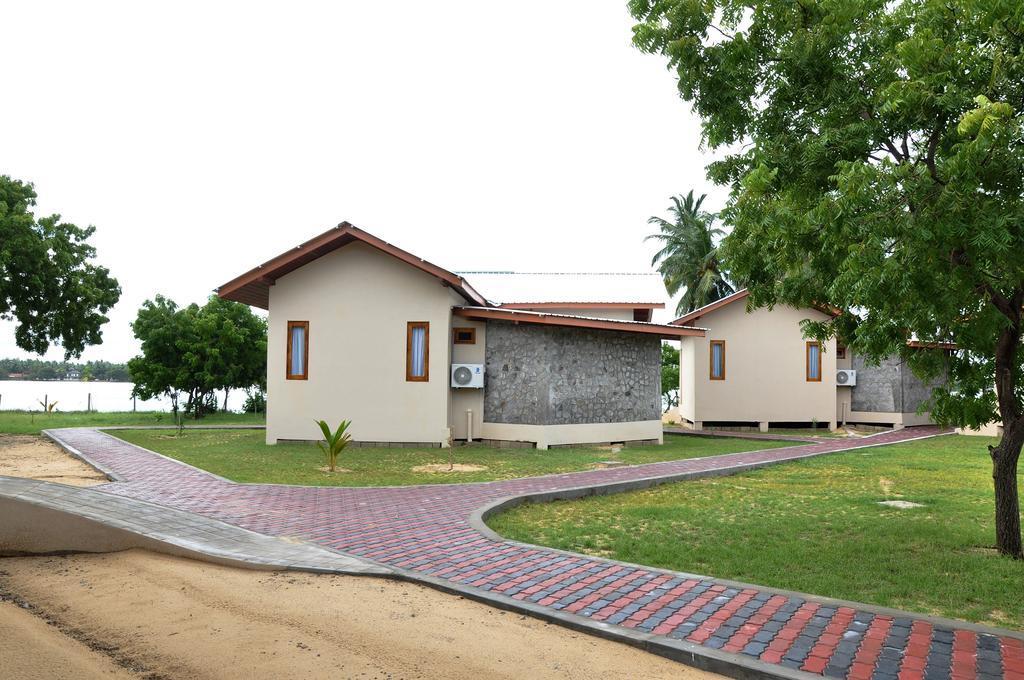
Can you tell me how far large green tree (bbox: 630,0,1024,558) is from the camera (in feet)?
15.4

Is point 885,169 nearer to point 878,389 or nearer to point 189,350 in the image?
point 878,389

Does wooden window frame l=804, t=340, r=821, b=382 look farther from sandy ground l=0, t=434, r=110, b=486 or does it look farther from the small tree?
sandy ground l=0, t=434, r=110, b=486

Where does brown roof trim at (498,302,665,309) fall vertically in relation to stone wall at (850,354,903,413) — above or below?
above

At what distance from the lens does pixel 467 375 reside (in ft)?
55.7

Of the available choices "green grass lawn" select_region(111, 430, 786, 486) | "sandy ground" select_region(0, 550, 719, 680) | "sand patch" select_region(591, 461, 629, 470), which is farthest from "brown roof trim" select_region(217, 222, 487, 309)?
"sandy ground" select_region(0, 550, 719, 680)

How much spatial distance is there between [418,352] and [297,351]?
3.23 m

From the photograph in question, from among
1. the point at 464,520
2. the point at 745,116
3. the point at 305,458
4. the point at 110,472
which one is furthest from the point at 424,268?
the point at 745,116

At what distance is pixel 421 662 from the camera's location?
4086 millimetres

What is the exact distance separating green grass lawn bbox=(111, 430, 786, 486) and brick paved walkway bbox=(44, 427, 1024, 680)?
1.65 metres

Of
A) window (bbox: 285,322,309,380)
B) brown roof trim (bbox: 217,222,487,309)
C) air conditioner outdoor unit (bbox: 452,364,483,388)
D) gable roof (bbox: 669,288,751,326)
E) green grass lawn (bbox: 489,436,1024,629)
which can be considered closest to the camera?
green grass lawn (bbox: 489,436,1024,629)

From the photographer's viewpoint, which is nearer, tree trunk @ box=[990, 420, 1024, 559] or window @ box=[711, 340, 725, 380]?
tree trunk @ box=[990, 420, 1024, 559]

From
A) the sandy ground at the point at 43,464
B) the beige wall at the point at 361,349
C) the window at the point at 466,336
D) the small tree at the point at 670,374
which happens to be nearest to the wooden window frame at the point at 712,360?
the small tree at the point at 670,374

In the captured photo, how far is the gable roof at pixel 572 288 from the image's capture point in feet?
74.9

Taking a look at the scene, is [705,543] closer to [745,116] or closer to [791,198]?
[791,198]
